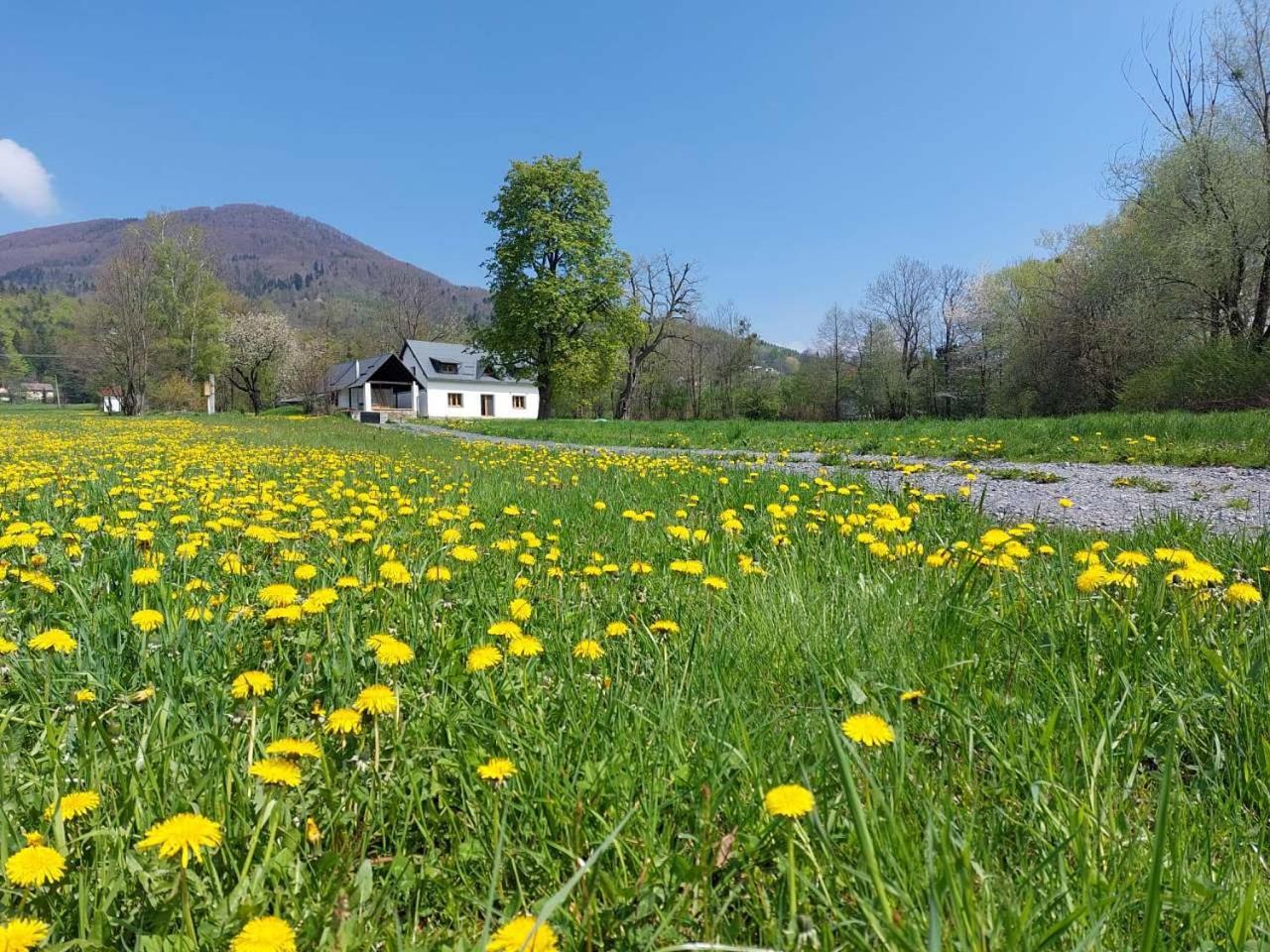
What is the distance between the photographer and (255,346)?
5466cm

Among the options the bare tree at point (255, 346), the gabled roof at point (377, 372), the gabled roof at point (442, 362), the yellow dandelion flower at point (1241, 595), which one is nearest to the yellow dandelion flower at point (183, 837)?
the yellow dandelion flower at point (1241, 595)

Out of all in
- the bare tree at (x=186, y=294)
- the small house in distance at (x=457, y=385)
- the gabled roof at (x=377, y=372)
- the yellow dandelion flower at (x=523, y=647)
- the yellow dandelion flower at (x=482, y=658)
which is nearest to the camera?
the yellow dandelion flower at (x=482, y=658)

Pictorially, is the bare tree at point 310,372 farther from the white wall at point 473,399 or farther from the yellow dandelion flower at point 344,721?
the yellow dandelion flower at point 344,721

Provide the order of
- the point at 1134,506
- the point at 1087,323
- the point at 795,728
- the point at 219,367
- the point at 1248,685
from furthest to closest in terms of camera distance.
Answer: the point at 219,367 < the point at 1087,323 < the point at 1134,506 < the point at 1248,685 < the point at 795,728

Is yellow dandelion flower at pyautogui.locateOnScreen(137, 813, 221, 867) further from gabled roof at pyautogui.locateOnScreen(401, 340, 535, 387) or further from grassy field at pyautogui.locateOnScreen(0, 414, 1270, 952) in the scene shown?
gabled roof at pyautogui.locateOnScreen(401, 340, 535, 387)

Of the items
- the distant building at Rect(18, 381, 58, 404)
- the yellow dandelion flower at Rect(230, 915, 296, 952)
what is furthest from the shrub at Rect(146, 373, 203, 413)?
the distant building at Rect(18, 381, 58, 404)

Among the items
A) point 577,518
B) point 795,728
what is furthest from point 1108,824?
point 577,518

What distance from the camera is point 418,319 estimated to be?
66.9 m

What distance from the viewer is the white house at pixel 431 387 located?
5012 cm

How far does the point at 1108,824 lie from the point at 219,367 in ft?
190

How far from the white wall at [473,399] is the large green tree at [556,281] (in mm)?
16205

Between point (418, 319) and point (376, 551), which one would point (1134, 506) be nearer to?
point (376, 551)

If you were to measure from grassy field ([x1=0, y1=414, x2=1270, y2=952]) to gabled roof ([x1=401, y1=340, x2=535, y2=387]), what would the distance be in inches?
2015

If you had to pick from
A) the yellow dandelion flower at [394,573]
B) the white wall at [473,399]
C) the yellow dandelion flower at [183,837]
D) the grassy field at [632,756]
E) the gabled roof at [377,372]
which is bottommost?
the grassy field at [632,756]
